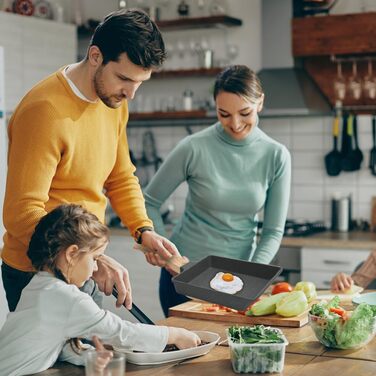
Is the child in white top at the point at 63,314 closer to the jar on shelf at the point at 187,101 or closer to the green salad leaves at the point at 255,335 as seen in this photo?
the green salad leaves at the point at 255,335

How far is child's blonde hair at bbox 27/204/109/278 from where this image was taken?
2.21 metres

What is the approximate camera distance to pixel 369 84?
16.8 ft

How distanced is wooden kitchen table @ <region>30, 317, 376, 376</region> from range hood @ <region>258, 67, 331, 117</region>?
2926 millimetres

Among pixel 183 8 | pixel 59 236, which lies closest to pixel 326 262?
pixel 183 8

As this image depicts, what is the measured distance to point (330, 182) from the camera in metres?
5.38

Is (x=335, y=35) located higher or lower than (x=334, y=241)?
higher

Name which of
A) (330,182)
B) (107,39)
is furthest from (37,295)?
(330,182)

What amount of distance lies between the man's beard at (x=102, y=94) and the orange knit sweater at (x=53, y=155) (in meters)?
0.08

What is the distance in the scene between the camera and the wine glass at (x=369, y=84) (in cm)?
510

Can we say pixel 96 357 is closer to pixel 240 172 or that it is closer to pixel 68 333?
pixel 68 333

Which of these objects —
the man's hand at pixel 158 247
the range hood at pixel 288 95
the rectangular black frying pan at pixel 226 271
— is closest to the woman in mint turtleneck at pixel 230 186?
the rectangular black frying pan at pixel 226 271

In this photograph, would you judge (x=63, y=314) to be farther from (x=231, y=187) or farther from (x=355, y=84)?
(x=355, y=84)

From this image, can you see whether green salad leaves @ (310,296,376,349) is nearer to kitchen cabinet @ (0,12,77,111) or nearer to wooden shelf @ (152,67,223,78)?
wooden shelf @ (152,67,223,78)

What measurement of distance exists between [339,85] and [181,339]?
329 centimetres
